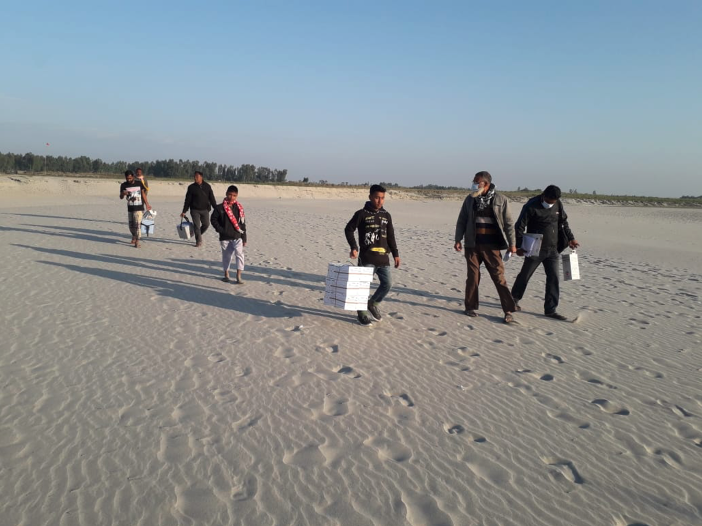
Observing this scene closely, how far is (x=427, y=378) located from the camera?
4.79 m

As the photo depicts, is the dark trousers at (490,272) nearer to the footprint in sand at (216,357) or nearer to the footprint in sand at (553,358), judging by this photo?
the footprint in sand at (553,358)

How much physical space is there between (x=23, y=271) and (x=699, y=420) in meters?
10.6

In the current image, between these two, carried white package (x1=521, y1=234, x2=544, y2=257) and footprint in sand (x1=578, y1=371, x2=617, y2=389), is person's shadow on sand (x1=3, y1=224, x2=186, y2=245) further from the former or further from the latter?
footprint in sand (x1=578, y1=371, x2=617, y2=389)

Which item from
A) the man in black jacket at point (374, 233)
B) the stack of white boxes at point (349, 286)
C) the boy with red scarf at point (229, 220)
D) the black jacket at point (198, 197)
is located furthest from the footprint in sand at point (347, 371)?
the black jacket at point (198, 197)

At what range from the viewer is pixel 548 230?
6875 mm

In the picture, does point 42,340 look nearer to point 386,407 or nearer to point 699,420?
point 386,407

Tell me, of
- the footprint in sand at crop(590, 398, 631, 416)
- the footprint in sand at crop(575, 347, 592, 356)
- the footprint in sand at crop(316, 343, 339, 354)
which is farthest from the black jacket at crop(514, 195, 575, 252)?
the footprint in sand at crop(316, 343, 339, 354)

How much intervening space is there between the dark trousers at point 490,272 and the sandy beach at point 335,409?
1.21 feet

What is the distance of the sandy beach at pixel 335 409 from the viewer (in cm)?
294

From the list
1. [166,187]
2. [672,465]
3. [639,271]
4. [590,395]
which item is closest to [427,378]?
[590,395]

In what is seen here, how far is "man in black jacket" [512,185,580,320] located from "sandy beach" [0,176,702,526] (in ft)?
1.61

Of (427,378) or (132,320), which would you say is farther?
(132,320)

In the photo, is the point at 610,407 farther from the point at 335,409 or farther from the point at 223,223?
the point at 223,223

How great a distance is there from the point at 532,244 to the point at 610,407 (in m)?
3.02
